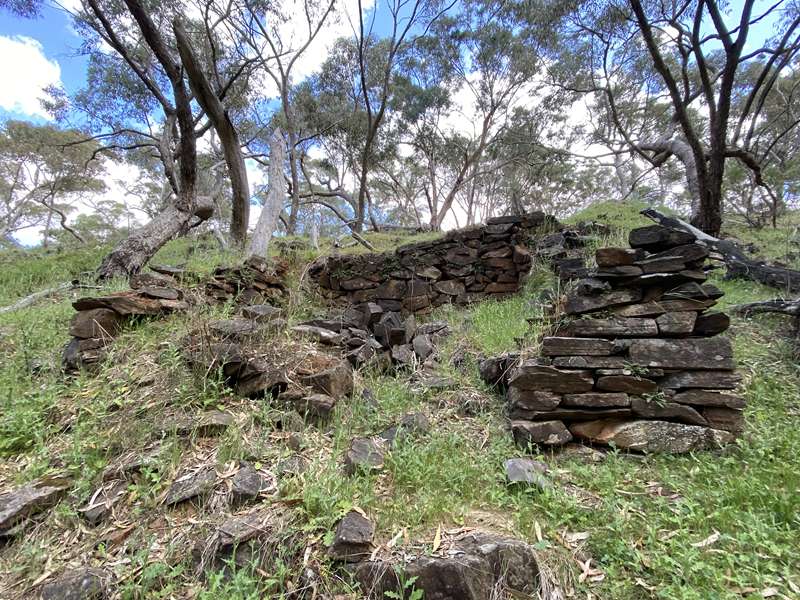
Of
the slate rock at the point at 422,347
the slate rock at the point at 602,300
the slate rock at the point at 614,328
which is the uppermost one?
the slate rock at the point at 602,300

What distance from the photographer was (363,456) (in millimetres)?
2143

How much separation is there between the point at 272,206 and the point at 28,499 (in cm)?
605

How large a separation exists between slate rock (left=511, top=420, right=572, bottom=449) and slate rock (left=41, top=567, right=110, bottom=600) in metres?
2.25

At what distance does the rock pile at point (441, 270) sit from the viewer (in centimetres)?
552

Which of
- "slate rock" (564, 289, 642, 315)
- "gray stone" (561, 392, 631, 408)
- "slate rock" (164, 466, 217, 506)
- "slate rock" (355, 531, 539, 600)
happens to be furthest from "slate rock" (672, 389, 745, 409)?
"slate rock" (164, 466, 217, 506)

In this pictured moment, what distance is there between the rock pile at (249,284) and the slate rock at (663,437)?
3.63 m

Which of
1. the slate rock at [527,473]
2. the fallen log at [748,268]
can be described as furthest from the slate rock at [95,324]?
the fallen log at [748,268]

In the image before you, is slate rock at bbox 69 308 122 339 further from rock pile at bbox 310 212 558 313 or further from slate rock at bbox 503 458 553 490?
slate rock at bbox 503 458 553 490

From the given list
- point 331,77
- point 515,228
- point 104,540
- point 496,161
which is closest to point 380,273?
point 515,228

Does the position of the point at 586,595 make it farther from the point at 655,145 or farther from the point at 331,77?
the point at 331,77

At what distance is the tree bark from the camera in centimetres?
546

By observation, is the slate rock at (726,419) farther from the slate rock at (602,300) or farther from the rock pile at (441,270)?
the rock pile at (441,270)

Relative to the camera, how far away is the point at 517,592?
1.49 meters

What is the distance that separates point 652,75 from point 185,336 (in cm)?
1279
